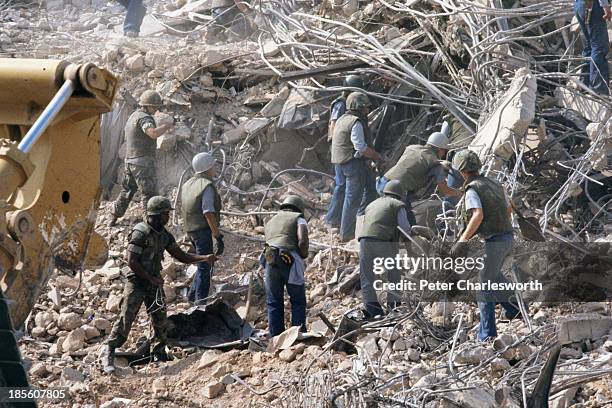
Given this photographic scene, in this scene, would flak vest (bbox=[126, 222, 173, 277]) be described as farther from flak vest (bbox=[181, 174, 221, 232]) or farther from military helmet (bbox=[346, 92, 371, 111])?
military helmet (bbox=[346, 92, 371, 111])

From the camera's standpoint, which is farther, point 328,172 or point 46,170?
point 328,172

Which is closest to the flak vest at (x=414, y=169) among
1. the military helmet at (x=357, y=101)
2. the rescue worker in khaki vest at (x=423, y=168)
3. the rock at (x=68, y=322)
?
the rescue worker in khaki vest at (x=423, y=168)

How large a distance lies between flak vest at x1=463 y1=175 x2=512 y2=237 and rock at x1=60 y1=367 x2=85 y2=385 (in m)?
3.43

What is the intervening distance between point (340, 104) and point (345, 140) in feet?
2.33

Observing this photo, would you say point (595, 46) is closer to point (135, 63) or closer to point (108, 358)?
point (135, 63)

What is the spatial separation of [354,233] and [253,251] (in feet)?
3.66

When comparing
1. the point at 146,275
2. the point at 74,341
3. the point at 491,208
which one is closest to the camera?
the point at 491,208

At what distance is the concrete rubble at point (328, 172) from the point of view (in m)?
8.90

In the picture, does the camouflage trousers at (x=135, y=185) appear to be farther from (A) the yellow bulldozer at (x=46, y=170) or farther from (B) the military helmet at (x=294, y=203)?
(A) the yellow bulldozer at (x=46, y=170)

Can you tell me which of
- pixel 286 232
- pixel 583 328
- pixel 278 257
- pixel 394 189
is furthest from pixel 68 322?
pixel 583 328

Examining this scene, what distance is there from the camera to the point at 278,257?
404 inches

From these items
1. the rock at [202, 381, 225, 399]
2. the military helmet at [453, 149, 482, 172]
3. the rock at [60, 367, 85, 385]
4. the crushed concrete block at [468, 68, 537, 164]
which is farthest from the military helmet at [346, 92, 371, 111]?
the rock at [60, 367, 85, 385]

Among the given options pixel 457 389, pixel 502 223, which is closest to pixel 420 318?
pixel 502 223

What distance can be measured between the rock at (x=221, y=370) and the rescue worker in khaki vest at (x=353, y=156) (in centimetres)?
307
